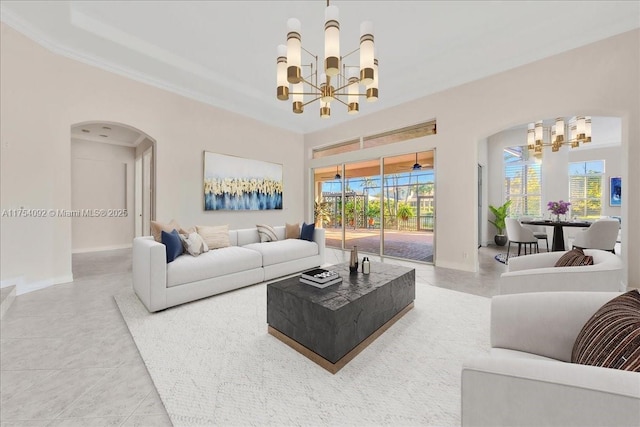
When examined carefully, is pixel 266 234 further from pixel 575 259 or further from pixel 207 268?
pixel 575 259

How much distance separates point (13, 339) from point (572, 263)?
4.55 m

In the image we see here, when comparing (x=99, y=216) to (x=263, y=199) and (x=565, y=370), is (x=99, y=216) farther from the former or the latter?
Answer: (x=565, y=370)

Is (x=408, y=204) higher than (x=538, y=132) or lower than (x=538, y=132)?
lower

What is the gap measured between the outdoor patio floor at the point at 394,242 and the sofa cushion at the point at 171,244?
4.06 m

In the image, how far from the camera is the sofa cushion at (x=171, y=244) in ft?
9.63

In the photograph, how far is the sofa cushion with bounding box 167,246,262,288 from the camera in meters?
2.80

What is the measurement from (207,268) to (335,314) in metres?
1.91

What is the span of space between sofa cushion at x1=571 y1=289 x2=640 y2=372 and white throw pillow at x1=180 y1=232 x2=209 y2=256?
3401 mm

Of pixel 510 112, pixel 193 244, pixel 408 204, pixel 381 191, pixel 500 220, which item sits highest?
pixel 510 112

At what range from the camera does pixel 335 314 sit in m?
1.76

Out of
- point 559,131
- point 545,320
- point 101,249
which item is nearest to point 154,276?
point 545,320

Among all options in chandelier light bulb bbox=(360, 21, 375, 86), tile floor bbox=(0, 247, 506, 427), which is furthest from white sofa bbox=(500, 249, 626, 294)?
chandelier light bulb bbox=(360, 21, 375, 86)

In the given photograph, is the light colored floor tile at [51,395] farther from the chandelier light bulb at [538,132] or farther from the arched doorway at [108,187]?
the chandelier light bulb at [538,132]

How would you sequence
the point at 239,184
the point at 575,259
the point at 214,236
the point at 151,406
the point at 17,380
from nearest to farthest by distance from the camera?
1. the point at 151,406
2. the point at 17,380
3. the point at 575,259
4. the point at 214,236
5. the point at 239,184
